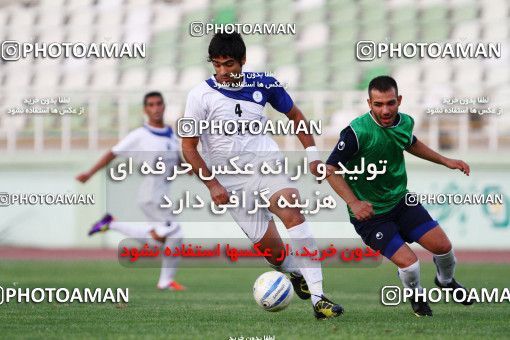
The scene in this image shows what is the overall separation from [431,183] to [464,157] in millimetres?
1008

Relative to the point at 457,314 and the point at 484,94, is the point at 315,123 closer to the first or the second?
the point at 457,314

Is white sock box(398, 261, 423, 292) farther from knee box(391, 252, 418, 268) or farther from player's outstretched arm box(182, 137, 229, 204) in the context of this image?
player's outstretched arm box(182, 137, 229, 204)

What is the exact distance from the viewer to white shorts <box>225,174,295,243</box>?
835 cm

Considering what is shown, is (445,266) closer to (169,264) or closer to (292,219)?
(292,219)

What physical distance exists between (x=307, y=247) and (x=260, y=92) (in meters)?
1.26

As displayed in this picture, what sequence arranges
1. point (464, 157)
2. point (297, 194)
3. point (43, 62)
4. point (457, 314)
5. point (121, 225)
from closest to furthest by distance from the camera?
point (297, 194), point (457, 314), point (121, 225), point (464, 157), point (43, 62)

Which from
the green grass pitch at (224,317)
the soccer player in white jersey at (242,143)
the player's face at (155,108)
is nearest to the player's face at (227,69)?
the soccer player in white jersey at (242,143)

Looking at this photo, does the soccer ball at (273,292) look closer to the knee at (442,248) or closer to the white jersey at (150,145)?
the knee at (442,248)

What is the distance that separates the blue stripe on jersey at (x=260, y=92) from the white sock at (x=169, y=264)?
208 inches

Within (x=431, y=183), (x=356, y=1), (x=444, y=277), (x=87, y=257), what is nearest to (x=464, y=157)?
(x=431, y=183)

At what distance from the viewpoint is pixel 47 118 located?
66.7ft

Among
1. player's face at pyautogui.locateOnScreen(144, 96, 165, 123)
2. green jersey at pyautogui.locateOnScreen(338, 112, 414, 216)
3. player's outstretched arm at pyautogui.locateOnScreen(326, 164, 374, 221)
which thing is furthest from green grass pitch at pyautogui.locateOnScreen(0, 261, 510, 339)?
player's face at pyautogui.locateOnScreen(144, 96, 165, 123)

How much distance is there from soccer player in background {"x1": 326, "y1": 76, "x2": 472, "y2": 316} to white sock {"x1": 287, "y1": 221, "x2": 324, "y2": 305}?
439 mm

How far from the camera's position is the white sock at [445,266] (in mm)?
8984
